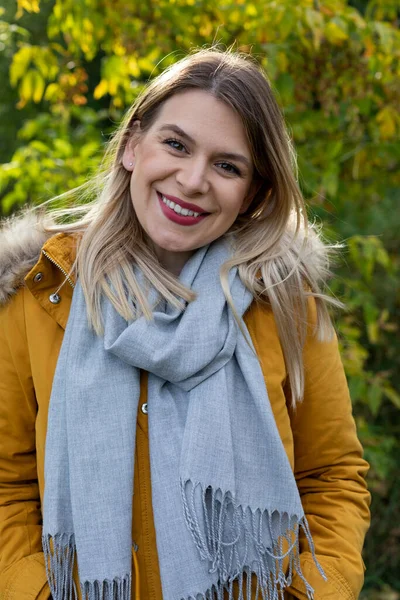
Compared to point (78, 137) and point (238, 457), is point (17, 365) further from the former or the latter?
point (78, 137)

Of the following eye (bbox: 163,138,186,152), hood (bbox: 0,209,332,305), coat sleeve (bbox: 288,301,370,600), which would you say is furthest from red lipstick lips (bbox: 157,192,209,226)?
coat sleeve (bbox: 288,301,370,600)

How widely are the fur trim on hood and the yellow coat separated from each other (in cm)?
2

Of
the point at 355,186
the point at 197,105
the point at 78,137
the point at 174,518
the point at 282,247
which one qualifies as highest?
the point at 78,137

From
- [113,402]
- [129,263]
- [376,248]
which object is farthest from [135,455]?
[376,248]

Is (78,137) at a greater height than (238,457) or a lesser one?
greater

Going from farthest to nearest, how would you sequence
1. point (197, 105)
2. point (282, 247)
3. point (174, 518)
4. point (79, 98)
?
point (79, 98), point (282, 247), point (197, 105), point (174, 518)

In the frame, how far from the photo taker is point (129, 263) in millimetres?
2230

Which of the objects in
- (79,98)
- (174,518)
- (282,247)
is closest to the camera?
(174,518)

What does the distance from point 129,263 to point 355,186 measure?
6.33 ft

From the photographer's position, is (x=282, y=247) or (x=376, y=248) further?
(x=376, y=248)

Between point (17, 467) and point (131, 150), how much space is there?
3.19 ft

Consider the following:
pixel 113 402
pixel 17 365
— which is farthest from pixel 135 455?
pixel 17 365

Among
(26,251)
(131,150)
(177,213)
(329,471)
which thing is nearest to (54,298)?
(26,251)

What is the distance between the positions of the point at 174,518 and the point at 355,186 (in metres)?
2.33
